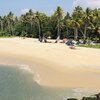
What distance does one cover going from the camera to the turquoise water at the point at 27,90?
85.4 feet

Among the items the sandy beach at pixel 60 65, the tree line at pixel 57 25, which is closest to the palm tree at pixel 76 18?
the tree line at pixel 57 25

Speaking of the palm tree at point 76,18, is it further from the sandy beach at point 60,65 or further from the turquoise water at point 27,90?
the turquoise water at point 27,90

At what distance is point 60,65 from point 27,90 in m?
12.3

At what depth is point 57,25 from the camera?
96.9m

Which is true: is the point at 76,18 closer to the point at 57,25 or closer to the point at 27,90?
the point at 57,25

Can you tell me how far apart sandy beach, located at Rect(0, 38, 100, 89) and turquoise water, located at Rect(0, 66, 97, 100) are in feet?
4.22

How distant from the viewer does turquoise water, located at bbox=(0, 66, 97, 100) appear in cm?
2602

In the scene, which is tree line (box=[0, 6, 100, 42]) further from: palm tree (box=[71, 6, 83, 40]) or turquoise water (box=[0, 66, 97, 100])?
turquoise water (box=[0, 66, 97, 100])

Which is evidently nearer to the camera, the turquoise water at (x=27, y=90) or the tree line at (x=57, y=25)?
the turquoise water at (x=27, y=90)

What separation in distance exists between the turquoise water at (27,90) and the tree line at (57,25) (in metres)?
44.5

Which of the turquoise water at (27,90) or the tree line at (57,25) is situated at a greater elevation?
the tree line at (57,25)

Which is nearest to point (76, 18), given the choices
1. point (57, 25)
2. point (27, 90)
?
point (57, 25)

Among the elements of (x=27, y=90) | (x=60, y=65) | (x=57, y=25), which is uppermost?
(x=57, y=25)


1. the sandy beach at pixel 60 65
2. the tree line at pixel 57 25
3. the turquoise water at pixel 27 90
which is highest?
the tree line at pixel 57 25
